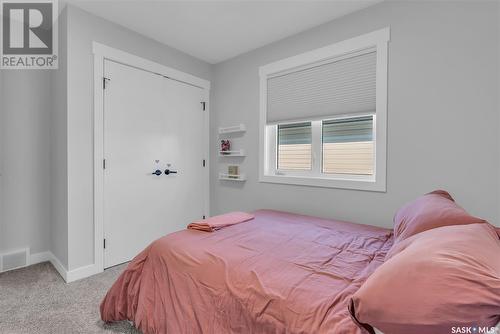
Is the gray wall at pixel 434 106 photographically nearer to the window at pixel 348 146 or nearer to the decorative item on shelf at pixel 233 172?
the window at pixel 348 146

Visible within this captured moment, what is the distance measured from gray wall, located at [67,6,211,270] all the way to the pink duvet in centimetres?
101

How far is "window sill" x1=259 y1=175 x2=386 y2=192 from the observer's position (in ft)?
7.32

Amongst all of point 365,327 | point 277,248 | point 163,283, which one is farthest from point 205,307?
point 365,327

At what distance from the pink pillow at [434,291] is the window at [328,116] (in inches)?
61.2

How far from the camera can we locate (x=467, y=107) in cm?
180

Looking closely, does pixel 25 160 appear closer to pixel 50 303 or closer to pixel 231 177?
pixel 50 303

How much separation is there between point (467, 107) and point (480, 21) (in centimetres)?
62

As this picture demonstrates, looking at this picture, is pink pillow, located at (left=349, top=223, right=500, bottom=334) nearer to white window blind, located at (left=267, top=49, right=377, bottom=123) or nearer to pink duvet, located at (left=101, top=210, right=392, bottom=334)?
pink duvet, located at (left=101, top=210, right=392, bottom=334)

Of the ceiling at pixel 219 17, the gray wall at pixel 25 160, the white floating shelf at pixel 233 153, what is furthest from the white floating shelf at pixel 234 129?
the gray wall at pixel 25 160

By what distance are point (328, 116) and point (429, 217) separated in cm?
151

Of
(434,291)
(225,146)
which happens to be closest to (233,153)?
(225,146)

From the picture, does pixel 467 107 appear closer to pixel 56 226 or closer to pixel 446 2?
pixel 446 2

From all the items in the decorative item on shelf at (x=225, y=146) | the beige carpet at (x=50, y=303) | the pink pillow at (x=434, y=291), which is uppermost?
the decorative item on shelf at (x=225, y=146)

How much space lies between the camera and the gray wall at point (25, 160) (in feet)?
8.32
